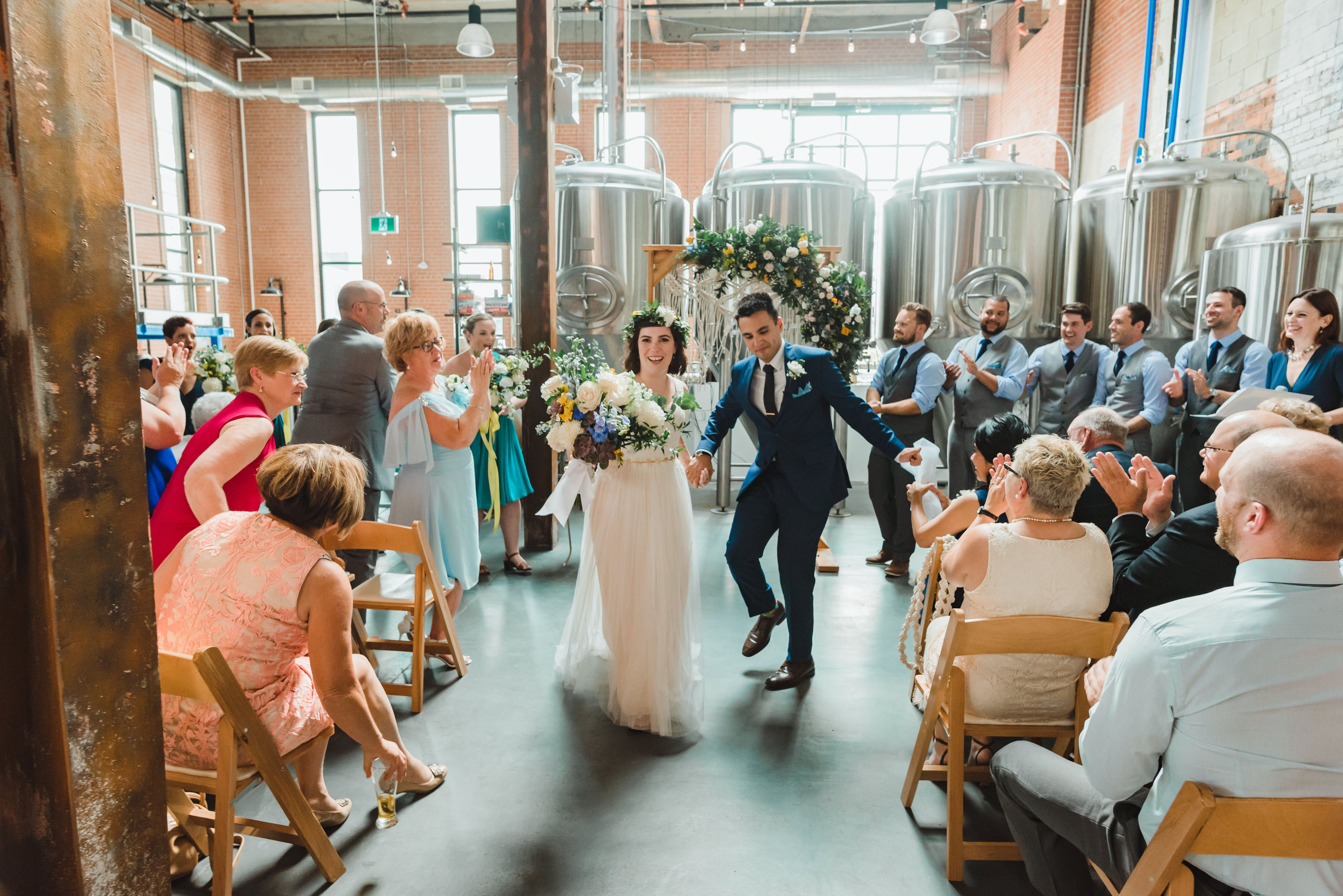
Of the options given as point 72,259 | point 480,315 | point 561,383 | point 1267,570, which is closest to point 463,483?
point 561,383

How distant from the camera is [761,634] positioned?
3881 mm

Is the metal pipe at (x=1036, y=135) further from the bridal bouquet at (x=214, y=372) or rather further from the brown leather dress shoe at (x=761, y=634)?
the bridal bouquet at (x=214, y=372)

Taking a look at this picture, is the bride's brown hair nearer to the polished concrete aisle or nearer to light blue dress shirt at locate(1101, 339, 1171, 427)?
the polished concrete aisle

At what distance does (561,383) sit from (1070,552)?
A: 1956 millimetres

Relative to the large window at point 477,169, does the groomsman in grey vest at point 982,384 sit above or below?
below

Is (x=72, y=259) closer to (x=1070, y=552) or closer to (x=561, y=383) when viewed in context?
(x=561, y=383)

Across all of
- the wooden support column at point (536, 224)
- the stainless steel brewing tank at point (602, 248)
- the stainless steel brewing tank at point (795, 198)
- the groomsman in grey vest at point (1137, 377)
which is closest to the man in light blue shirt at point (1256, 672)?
the groomsman in grey vest at point (1137, 377)

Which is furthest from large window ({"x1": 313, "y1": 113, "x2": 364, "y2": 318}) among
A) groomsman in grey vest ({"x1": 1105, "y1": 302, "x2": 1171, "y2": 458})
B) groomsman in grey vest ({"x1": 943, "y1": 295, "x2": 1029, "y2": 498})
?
groomsman in grey vest ({"x1": 1105, "y1": 302, "x2": 1171, "y2": 458})

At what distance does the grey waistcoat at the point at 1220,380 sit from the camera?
4.89m

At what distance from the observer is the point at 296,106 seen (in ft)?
47.3

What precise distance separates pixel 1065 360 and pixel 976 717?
13.9 feet

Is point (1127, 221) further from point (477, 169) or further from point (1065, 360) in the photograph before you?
point (477, 169)

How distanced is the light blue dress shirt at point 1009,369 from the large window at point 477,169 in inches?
389

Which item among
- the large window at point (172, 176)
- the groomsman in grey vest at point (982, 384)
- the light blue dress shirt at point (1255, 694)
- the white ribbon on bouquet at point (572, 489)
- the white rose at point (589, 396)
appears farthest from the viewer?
the large window at point (172, 176)
